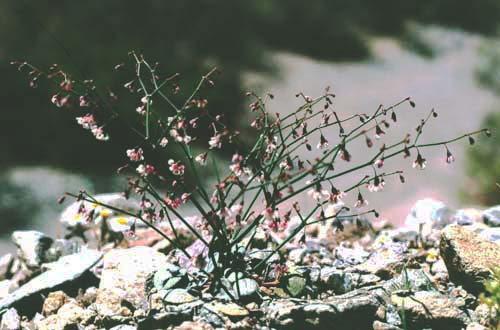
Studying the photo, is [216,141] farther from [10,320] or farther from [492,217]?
[492,217]

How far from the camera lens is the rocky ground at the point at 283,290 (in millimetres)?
2438

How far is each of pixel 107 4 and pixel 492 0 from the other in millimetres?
6708

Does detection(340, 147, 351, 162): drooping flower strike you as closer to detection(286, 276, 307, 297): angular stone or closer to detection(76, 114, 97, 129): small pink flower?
detection(286, 276, 307, 297): angular stone

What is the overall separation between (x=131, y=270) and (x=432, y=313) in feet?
3.62

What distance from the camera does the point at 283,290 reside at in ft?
8.73

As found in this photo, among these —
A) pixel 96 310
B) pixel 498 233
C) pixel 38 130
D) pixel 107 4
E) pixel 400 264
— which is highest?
pixel 107 4

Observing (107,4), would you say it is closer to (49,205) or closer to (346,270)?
(49,205)

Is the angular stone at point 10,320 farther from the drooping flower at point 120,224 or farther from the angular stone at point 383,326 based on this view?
the angular stone at point 383,326

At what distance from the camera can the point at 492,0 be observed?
1176 cm

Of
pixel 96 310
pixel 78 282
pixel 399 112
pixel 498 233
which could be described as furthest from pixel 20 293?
pixel 399 112

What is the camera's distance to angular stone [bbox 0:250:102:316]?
9.89 ft

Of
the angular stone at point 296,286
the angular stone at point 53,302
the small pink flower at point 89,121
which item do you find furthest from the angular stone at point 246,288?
the angular stone at point 53,302

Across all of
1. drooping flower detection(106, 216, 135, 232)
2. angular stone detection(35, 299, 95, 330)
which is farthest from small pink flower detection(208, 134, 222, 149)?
drooping flower detection(106, 216, 135, 232)

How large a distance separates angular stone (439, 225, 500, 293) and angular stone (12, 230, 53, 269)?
182cm
